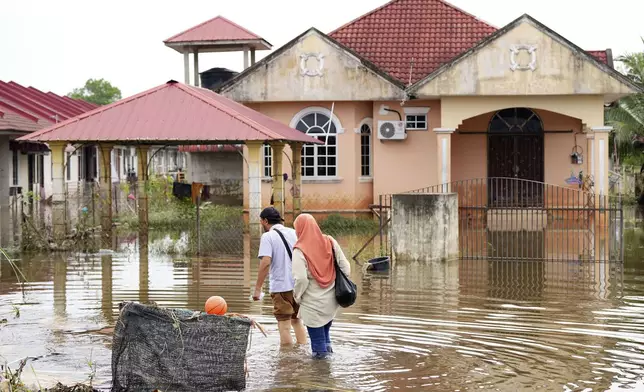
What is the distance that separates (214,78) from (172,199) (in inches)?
349

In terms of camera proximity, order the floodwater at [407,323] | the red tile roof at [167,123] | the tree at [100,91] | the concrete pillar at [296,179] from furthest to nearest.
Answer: the tree at [100,91] < the concrete pillar at [296,179] < the red tile roof at [167,123] < the floodwater at [407,323]

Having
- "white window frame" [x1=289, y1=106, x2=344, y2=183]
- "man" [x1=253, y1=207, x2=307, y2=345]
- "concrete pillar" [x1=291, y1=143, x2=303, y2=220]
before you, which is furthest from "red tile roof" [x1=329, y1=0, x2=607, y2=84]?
"man" [x1=253, y1=207, x2=307, y2=345]

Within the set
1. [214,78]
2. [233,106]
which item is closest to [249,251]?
[233,106]

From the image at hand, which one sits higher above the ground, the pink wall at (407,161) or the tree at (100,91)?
the tree at (100,91)

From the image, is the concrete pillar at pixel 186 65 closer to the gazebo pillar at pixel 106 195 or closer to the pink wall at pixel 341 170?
the pink wall at pixel 341 170

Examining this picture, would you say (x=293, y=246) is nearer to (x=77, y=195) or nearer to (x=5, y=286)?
(x=5, y=286)

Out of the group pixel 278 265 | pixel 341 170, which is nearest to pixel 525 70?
pixel 341 170

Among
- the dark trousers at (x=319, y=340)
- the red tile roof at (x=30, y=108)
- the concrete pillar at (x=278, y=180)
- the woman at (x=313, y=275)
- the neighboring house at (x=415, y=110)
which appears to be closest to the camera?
the woman at (x=313, y=275)

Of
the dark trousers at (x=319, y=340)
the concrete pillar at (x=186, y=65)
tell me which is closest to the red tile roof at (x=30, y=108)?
the concrete pillar at (x=186, y=65)

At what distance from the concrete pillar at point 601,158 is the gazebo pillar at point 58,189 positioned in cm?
1328

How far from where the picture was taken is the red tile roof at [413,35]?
98.7 feet

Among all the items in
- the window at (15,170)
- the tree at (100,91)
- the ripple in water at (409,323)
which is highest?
the tree at (100,91)

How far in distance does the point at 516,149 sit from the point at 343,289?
66.2 ft

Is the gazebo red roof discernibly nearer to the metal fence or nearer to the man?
the metal fence
